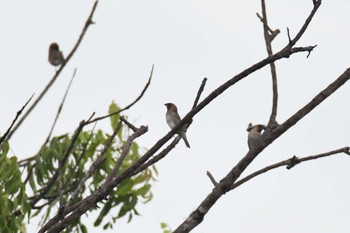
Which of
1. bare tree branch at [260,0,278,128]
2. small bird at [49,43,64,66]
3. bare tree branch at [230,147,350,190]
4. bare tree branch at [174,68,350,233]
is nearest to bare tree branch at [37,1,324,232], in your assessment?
bare tree branch at [174,68,350,233]

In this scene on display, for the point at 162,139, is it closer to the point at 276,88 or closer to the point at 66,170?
the point at 276,88

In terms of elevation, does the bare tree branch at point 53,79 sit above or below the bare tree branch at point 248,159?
above

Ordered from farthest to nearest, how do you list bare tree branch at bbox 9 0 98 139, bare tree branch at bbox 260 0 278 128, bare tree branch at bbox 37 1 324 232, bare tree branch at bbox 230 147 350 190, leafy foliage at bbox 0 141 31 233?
1. leafy foliage at bbox 0 141 31 233
2. bare tree branch at bbox 260 0 278 128
3. bare tree branch at bbox 230 147 350 190
4. bare tree branch at bbox 37 1 324 232
5. bare tree branch at bbox 9 0 98 139

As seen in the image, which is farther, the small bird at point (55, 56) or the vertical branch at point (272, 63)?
the small bird at point (55, 56)

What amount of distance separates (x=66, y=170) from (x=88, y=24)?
803 cm

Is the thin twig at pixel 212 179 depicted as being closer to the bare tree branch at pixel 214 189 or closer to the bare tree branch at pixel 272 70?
the bare tree branch at pixel 214 189

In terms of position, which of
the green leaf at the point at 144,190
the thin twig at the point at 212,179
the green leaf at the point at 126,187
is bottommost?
the thin twig at the point at 212,179

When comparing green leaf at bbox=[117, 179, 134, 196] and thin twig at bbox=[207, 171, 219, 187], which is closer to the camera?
thin twig at bbox=[207, 171, 219, 187]

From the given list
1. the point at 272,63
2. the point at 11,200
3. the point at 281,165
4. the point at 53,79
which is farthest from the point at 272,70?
the point at 11,200

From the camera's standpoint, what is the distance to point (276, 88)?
5.68 meters

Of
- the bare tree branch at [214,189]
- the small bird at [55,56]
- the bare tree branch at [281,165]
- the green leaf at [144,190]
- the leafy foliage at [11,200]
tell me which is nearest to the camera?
the bare tree branch at [214,189]

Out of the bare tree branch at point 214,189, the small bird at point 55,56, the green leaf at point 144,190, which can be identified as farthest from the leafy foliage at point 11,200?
the green leaf at point 144,190

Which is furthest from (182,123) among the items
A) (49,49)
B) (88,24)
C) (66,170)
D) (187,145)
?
(66,170)

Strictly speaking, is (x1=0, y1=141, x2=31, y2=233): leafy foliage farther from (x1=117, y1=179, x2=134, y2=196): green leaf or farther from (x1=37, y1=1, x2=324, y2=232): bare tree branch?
(x1=117, y1=179, x2=134, y2=196): green leaf
